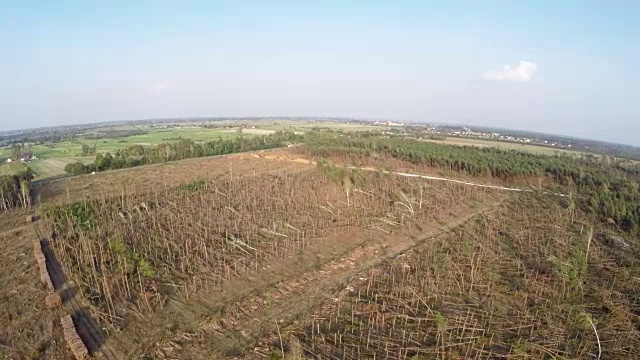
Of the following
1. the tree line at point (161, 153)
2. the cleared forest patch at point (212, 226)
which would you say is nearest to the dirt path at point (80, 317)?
the cleared forest patch at point (212, 226)

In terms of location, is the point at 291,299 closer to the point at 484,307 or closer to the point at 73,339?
the point at 73,339

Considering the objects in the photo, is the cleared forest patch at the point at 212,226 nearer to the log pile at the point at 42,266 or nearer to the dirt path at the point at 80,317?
the dirt path at the point at 80,317

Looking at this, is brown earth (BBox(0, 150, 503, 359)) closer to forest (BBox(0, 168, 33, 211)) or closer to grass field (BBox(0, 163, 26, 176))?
forest (BBox(0, 168, 33, 211))

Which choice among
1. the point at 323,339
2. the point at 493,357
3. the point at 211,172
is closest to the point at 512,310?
the point at 493,357

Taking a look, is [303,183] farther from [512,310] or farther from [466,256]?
[512,310]

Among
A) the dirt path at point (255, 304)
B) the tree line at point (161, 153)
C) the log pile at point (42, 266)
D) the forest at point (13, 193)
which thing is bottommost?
the dirt path at point (255, 304)

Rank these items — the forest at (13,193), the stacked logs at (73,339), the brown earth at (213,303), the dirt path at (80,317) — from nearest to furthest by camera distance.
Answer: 1. the stacked logs at (73,339)
2. the dirt path at (80,317)
3. the brown earth at (213,303)
4. the forest at (13,193)

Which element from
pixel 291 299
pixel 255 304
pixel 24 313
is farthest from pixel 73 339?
pixel 291 299
